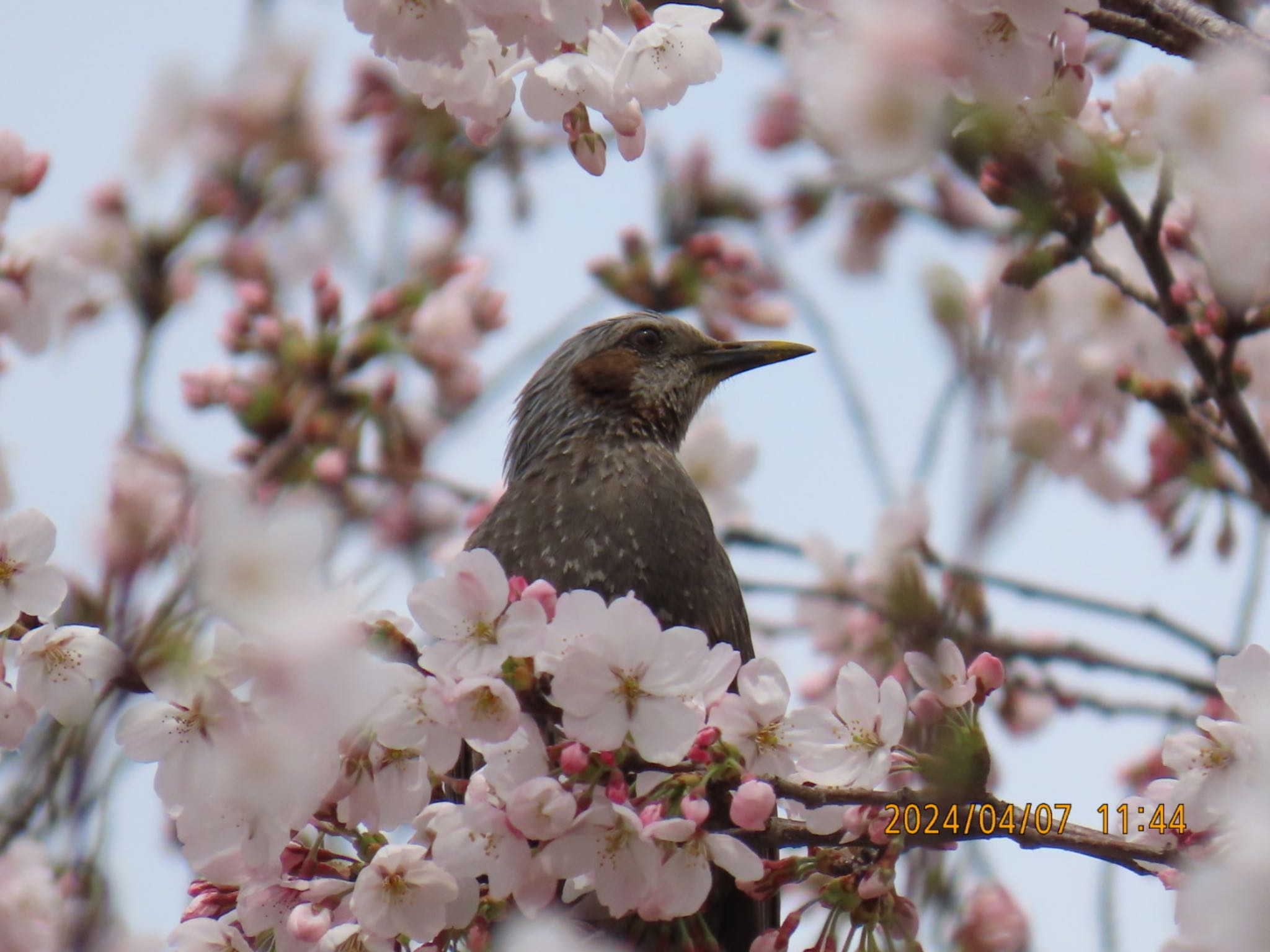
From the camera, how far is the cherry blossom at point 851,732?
1.96 meters

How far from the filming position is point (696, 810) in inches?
71.9

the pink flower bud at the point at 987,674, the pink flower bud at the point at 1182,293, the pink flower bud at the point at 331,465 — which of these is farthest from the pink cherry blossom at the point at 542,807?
the pink flower bud at the point at 331,465

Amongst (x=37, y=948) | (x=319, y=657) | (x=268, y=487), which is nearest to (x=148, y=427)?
(x=268, y=487)

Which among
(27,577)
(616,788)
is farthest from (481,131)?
(616,788)

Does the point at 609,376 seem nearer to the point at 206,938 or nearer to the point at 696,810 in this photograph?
the point at 206,938

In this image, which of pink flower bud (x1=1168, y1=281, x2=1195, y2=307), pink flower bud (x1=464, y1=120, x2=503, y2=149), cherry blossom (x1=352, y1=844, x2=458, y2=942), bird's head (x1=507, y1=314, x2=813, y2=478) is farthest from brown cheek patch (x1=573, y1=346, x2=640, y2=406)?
cherry blossom (x1=352, y1=844, x2=458, y2=942)

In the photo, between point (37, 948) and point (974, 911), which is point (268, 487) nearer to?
point (37, 948)

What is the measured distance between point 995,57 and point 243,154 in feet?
14.6

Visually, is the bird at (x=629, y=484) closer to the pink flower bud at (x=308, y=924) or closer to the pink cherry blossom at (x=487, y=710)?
the pink flower bud at (x=308, y=924)

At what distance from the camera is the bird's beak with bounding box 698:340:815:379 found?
4508 millimetres

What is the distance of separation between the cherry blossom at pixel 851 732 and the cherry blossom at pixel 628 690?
21 cm

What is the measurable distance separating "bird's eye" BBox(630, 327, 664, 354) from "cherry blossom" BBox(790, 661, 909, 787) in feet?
8.64
